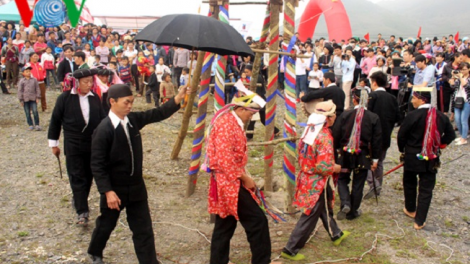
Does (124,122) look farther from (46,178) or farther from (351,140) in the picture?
(46,178)

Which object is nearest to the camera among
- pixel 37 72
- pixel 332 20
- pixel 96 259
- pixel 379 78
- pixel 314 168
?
pixel 96 259

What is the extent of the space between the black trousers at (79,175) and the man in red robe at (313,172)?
2.60m

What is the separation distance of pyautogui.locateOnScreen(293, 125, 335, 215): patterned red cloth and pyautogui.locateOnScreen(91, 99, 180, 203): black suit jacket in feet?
5.79

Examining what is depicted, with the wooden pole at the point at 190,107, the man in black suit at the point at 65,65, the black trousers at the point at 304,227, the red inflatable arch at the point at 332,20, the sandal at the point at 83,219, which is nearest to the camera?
the black trousers at the point at 304,227

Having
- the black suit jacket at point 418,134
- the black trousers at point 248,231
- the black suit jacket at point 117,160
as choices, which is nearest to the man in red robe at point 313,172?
the black trousers at point 248,231

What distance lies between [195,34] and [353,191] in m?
3.13

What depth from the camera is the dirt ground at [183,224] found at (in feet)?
16.3

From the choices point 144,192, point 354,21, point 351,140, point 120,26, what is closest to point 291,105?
point 351,140

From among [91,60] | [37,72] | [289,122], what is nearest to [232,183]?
[289,122]

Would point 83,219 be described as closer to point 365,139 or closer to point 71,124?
point 71,124

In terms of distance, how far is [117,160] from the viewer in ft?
13.8

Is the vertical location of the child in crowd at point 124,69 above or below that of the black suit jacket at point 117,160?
below

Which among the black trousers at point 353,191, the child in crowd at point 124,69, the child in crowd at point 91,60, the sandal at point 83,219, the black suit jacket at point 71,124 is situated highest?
the black suit jacket at point 71,124

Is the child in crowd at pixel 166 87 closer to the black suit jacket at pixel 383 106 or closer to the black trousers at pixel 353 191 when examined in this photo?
the black suit jacket at pixel 383 106
